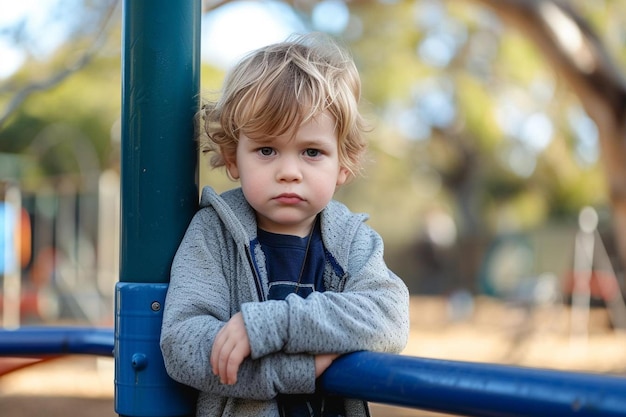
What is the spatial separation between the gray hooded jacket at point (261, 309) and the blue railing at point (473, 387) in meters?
0.05

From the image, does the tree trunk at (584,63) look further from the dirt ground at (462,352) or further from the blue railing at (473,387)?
the blue railing at (473,387)

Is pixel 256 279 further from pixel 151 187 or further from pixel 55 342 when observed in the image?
pixel 55 342

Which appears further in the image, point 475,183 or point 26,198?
point 475,183

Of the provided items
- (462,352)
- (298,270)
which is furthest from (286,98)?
(462,352)

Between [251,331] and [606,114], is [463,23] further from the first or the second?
[251,331]

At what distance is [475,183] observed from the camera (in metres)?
19.3

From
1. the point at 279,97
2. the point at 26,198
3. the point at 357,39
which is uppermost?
the point at 357,39

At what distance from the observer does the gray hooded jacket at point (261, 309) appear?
3.42 ft

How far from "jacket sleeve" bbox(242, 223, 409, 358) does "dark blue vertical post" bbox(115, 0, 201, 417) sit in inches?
9.0

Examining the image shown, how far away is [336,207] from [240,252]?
20 centimetres

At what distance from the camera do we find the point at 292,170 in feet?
3.85

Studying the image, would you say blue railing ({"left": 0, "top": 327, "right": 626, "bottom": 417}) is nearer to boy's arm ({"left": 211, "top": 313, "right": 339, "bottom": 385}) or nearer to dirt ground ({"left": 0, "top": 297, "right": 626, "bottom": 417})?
boy's arm ({"left": 211, "top": 313, "right": 339, "bottom": 385})

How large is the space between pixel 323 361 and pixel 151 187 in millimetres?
379

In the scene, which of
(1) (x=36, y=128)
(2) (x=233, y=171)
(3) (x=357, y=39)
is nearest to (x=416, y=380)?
(2) (x=233, y=171)
